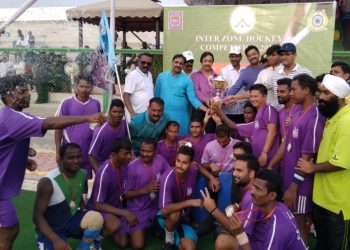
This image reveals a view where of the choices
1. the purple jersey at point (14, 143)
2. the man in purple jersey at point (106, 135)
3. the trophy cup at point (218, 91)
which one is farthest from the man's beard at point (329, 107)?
the man in purple jersey at point (106, 135)

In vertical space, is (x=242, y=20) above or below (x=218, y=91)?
above

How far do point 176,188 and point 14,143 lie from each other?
1.79 m

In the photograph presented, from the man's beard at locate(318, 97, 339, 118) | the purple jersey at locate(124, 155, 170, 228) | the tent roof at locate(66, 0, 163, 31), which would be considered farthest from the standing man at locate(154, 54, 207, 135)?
the tent roof at locate(66, 0, 163, 31)

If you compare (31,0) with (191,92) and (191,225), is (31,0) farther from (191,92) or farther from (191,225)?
(191,225)

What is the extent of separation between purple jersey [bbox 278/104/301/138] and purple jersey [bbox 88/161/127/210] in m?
1.81

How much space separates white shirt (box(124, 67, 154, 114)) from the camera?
19.0 feet

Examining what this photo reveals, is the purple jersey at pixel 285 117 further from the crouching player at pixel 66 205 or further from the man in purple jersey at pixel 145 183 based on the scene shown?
the crouching player at pixel 66 205

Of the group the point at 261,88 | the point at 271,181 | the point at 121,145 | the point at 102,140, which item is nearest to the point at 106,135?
the point at 102,140

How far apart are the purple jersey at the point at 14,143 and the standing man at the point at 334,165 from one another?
91.2 inches

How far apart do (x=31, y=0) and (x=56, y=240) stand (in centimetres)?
296

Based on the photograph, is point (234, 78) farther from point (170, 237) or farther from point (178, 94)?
point (170, 237)

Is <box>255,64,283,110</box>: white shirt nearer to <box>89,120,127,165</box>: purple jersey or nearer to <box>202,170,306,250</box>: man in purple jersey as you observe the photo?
<box>89,120,127,165</box>: purple jersey

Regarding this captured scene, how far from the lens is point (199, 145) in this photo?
17.1 ft

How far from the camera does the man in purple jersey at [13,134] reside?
3.26 meters
